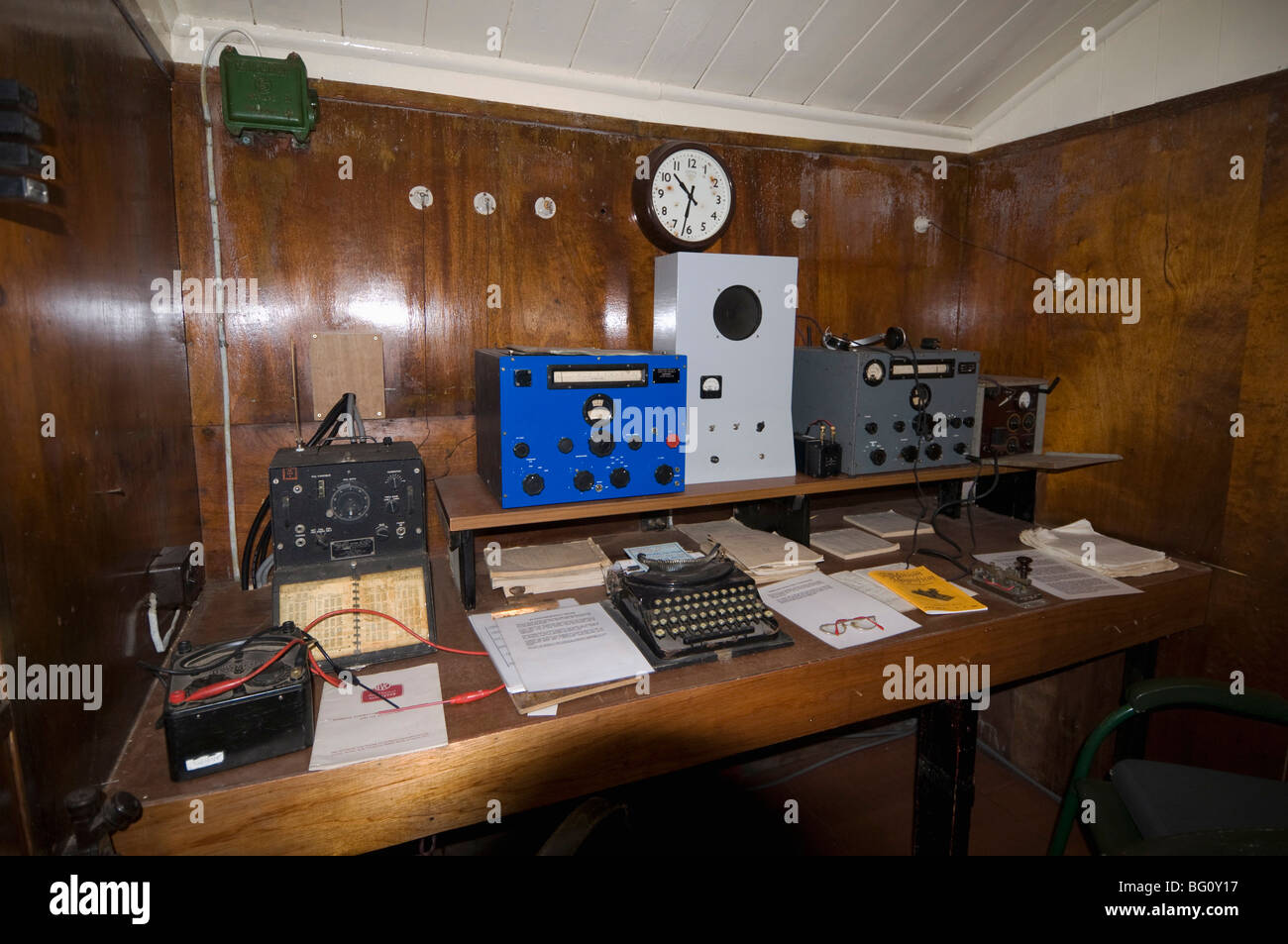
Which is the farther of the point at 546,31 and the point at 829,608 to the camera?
the point at 546,31

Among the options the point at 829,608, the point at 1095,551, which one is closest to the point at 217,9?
the point at 829,608

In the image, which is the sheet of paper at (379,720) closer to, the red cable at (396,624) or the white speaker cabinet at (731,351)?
the red cable at (396,624)

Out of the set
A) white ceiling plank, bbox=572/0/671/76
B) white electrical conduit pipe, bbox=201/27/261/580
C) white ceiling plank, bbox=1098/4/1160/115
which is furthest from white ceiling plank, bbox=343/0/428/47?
white ceiling plank, bbox=1098/4/1160/115

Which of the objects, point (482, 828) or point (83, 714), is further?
point (482, 828)

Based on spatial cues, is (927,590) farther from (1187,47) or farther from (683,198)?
(1187,47)

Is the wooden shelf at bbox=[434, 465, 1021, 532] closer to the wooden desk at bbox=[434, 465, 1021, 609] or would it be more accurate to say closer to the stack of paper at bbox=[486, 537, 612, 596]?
the wooden desk at bbox=[434, 465, 1021, 609]

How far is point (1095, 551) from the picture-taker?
2.06m

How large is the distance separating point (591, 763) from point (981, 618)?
104cm

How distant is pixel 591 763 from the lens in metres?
1.32

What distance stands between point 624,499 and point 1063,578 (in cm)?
128

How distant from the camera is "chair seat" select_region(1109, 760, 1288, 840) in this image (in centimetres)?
142
